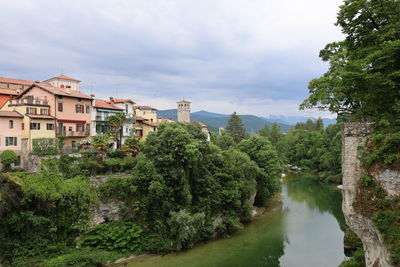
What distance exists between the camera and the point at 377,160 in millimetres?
11391

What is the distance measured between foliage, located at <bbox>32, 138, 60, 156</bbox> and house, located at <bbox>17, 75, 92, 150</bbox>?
1.68 meters

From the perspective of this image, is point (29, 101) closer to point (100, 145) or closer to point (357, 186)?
point (100, 145)

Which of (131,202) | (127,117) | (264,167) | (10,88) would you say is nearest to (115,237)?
(131,202)

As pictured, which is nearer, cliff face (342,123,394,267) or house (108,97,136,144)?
cliff face (342,123,394,267)

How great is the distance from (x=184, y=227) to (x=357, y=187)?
13.0 m

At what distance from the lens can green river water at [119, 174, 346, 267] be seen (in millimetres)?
20922

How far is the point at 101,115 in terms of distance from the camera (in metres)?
35.1

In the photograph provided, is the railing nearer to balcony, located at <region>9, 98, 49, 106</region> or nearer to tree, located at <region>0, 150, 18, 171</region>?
balcony, located at <region>9, 98, 49, 106</region>

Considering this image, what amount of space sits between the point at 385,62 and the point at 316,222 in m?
22.1

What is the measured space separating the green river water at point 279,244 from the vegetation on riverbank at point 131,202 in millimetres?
1113

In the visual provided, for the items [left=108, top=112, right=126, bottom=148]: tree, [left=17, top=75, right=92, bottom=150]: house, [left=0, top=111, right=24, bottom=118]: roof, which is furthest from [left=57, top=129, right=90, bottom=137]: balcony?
[left=0, top=111, right=24, bottom=118]: roof

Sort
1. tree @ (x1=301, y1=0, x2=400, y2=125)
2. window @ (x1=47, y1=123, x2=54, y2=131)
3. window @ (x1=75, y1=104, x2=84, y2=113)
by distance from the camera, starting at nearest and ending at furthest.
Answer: tree @ (x1=301, y1=0, x2=400, y2=125) < window @ (x1=47, y1=123, x2=54, y2=131) < window @ (x1=75, y1=104, x2=84, y2=113)

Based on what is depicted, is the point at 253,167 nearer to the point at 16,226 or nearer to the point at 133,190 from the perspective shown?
the point at 133,190

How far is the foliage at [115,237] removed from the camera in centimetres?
2069
